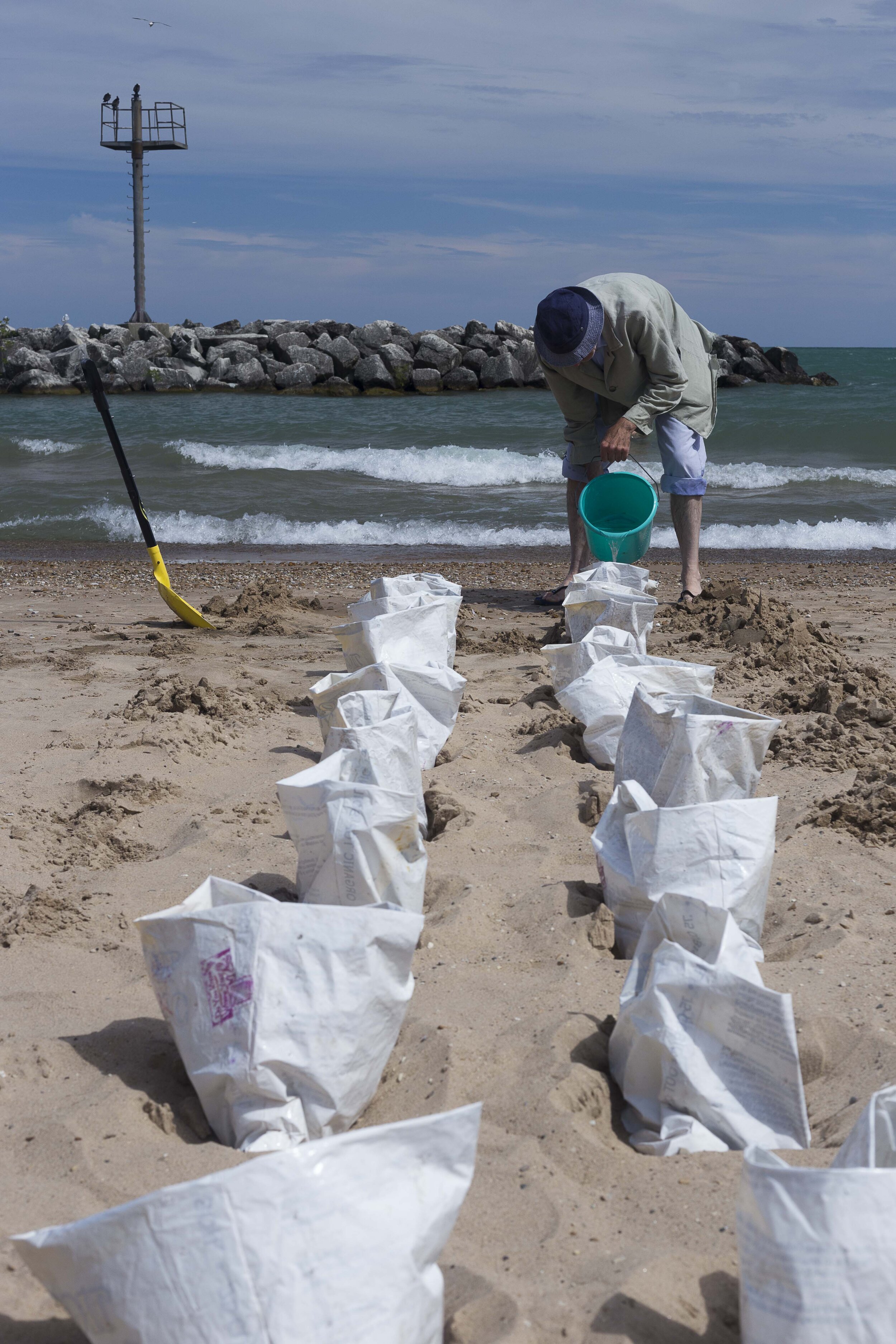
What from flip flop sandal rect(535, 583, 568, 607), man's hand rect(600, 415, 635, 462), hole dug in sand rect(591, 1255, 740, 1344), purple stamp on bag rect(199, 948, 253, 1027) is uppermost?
man's hand rect(600, 415, 635, 462)

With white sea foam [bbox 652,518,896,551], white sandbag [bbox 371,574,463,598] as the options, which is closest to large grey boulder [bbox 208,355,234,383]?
white sea foam [bbox 652,518,896,551]

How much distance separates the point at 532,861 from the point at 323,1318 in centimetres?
129

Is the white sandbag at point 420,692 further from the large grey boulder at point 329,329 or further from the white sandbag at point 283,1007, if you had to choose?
the large grey boulder at point 329,329

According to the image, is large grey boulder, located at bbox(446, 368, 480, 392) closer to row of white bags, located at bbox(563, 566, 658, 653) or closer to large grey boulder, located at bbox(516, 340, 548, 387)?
large grey boulder, located at bbox(516, 340, 548, 387)

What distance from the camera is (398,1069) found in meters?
1.49

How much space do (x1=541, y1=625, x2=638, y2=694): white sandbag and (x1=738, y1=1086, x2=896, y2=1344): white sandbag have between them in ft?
6.61

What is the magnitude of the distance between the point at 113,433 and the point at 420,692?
6.86ft

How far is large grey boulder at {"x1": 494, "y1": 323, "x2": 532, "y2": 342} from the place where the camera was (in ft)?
77.0

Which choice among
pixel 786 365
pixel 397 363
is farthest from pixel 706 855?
pixel 786 365

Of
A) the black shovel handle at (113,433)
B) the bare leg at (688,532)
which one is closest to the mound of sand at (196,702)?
the black shovel handle at (113,433)

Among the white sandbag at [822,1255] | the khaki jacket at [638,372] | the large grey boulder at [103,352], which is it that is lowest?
the large grey boulder at [103,352]

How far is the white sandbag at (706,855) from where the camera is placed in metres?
1.69

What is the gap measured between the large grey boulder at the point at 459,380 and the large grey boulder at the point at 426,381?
0.15m

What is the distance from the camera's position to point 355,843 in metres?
1.67
